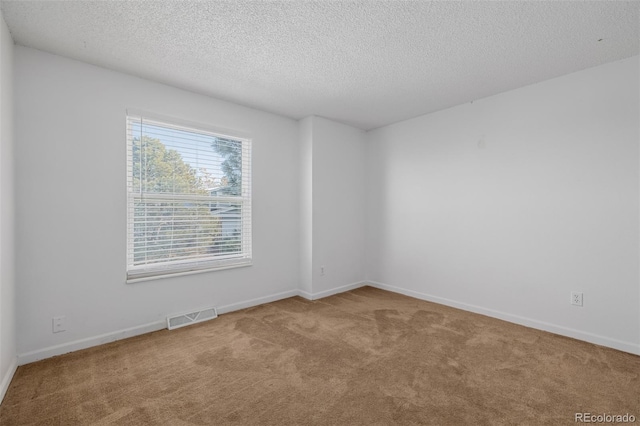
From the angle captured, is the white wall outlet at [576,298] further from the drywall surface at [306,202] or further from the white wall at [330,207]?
the drywall surface at [306,202]

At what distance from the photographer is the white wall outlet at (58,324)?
7.91ft

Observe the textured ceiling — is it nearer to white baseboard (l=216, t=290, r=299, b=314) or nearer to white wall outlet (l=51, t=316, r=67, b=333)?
white wall outlet (l=51, t=316, r=67, b=333)

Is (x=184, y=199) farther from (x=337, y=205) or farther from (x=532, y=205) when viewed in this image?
(x=532, y=205)

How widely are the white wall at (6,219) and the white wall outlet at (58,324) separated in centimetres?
23

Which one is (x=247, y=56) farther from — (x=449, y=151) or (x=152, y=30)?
(x=449, y=151)

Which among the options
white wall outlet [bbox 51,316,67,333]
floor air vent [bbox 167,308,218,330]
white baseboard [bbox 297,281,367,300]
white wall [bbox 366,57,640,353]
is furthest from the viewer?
white baseboard [bbox 297,281,367,300]

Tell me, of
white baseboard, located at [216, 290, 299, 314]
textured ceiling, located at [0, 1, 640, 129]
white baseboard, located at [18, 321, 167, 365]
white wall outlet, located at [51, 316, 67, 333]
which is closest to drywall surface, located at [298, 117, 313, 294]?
white baseboard, located at [216, 290, 299, 314]

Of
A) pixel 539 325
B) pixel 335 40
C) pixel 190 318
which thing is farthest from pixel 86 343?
pixel 539 325

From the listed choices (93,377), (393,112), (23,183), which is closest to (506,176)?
(393,112)

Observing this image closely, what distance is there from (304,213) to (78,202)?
244cm

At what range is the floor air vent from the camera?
2.97 m

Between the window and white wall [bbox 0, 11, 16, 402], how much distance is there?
0.79 m

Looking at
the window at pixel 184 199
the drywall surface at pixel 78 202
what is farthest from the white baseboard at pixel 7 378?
the window at pixel 184 199

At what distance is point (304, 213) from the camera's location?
411cm
